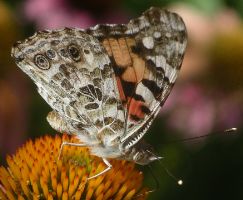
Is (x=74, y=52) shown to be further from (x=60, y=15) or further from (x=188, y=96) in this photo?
(x=60, y=15)

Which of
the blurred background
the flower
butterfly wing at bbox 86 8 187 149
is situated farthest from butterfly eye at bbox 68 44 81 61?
the blurred background

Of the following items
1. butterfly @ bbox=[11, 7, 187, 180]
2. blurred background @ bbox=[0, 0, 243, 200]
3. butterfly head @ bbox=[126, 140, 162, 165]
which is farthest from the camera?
blurred background @ bbox=[0, 0, 243, 200]

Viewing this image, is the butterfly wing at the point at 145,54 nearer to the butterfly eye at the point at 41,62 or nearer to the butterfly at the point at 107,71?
the butterfly at the point at 107,71

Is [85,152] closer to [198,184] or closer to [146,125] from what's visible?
[146,125]

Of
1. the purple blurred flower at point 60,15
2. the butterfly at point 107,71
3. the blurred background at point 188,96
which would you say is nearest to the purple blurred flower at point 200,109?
the blurred background at point 188,96

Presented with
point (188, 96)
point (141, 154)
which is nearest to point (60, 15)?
point (188, 96)

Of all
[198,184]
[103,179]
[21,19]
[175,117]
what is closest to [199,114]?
[175,117]

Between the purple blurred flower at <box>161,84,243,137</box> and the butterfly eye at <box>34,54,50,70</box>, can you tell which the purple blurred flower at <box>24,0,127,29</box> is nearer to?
the purple blurred flower at <box>161,84,243,137</box>
